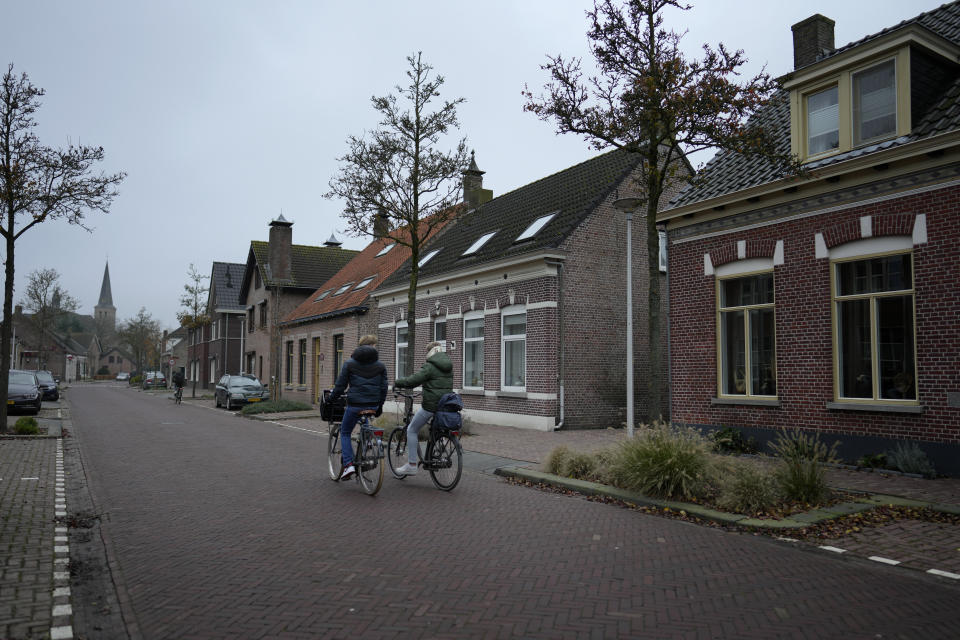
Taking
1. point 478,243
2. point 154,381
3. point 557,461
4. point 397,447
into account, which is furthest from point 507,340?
point 154,381

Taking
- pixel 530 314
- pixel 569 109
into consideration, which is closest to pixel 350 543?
pixel 569 109

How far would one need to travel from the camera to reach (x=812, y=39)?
14297mm

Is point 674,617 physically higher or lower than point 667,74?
lower

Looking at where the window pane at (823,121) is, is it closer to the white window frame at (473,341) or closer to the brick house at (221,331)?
the white window frame at (473,341)

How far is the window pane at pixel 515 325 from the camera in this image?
17.7m

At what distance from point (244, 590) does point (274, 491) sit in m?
3.98

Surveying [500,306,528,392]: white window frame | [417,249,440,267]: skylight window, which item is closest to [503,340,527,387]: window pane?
[500,306,528,392]: white window frame

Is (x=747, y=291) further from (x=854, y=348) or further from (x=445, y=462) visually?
(x=445, y=462)

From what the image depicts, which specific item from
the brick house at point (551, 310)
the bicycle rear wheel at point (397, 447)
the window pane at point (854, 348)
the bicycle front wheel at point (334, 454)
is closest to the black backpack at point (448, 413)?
the bicycle rear wheel at point (397, 447)

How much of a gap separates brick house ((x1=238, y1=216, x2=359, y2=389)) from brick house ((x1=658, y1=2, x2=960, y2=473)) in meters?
25.9

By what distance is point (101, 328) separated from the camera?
12294cm

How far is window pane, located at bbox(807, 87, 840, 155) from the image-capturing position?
11352 mm

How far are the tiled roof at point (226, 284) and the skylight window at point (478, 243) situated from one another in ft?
93.2

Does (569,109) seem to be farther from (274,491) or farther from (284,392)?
(284,392)
